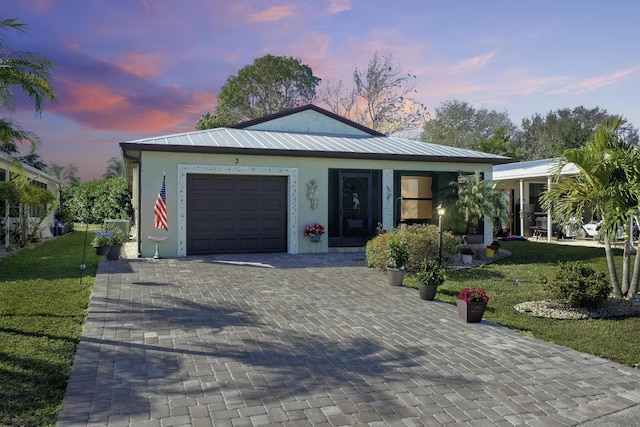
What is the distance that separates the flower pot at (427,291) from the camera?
8078 mm

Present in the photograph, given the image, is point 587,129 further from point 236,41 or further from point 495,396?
point 495,396

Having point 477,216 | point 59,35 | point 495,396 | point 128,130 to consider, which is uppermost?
point 59,35

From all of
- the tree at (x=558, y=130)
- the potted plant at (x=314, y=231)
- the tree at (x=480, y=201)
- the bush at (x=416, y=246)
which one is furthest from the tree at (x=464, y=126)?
the bush at (x=416, y=246)

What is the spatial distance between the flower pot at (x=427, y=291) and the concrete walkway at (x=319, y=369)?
20cm

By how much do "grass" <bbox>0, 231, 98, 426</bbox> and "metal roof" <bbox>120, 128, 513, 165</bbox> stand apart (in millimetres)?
3863

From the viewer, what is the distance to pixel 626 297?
8.35 meters

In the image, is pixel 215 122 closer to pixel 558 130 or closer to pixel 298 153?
pixel 298 153

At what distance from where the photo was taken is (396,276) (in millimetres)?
9406

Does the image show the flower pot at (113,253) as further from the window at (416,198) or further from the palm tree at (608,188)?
the palm tree at (608,188)

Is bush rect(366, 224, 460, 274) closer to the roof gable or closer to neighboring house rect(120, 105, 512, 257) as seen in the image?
neighboring house rect(120, 105, 512, 257)

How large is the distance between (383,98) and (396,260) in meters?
26.0

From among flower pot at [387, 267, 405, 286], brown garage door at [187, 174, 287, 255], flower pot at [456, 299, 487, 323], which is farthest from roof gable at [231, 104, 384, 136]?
flower pot at [456, 299, 487, 323]

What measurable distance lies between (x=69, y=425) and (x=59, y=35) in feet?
53.7

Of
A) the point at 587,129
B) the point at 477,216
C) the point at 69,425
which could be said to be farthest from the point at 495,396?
the point at 587,129
